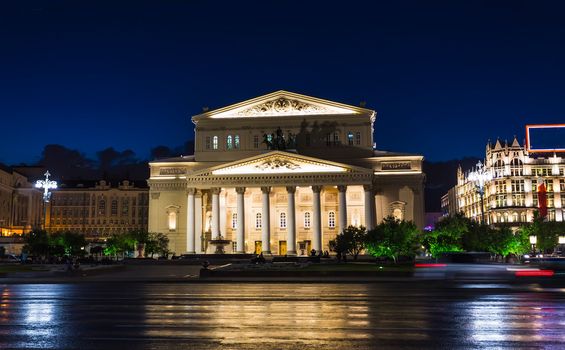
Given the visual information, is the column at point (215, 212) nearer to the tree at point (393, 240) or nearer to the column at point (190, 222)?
the column at point (190, 222)

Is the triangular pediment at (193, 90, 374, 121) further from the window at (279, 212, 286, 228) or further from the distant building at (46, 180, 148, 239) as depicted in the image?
the distant building at (46, 180, 148, 239)

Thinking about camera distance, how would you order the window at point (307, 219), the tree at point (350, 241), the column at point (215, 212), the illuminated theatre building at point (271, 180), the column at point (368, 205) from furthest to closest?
1. the window at point (307, 219)
2. the illuminated theatre building at point (271, 180)
3. the column at point (368, 205)
4. the column at point (215, 212)
5. the tree at point (350, 241)

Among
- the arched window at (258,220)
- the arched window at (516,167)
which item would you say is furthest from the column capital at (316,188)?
the arched window at (516,167)

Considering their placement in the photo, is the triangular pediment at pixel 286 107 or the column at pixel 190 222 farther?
the triangular pediment at pixel 286 107

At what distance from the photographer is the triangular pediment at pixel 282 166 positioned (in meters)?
74.1

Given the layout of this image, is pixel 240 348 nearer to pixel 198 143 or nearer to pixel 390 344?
pixel 390 344

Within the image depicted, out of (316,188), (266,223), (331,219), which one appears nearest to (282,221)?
(331,219)

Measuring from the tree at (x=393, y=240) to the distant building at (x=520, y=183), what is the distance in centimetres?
7062

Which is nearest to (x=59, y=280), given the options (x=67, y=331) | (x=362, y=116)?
(x=67, y=331)

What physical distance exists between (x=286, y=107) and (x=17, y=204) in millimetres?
75860

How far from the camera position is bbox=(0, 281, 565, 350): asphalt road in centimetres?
1280

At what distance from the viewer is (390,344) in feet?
40.8

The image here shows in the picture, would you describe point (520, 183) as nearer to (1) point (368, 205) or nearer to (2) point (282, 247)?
(1) point (368, 205)

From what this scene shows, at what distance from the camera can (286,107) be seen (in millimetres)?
83188
